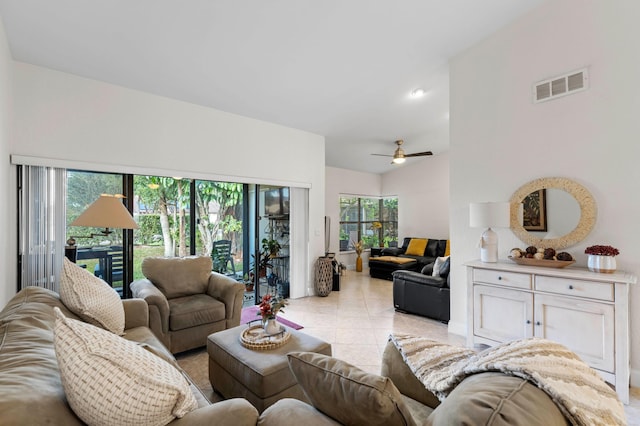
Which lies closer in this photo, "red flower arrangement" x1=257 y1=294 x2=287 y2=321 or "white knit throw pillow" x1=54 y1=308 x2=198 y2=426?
"white knit throw pillow" x1=54 y1=308 x2=198 y2=426

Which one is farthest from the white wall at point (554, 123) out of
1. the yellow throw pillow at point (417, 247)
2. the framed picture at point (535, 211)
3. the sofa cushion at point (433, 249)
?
the yellow throw pillow at point (417, 247)

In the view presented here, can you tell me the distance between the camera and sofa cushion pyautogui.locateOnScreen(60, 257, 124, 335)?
204 cm

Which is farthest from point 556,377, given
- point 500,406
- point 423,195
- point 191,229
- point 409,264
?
point 423,195

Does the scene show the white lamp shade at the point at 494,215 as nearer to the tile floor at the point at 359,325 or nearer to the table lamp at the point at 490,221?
the table lamp at the point at 490,221

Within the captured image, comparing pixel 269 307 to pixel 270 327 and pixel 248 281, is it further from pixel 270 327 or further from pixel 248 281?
pixel 248 281

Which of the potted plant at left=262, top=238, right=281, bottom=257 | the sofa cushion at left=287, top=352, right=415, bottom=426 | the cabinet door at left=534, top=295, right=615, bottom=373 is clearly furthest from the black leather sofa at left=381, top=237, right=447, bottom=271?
the sofa cushion at left=287, top=352, right=415, bottom=426

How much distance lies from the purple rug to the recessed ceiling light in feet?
11.7

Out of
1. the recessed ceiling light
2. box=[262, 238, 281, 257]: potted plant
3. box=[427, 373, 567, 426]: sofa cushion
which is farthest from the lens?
box=[262, 238, 281, 257]: potted plant

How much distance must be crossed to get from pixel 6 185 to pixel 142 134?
1.30 meters

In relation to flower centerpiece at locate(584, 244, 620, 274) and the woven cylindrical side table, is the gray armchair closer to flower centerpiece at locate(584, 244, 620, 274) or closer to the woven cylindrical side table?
the woven cylindrical side table

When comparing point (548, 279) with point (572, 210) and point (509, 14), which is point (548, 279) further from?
point (509, 14)

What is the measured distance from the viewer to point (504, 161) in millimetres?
3381

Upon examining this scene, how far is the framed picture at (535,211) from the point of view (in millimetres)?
3115

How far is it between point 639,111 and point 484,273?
1.90 meters
